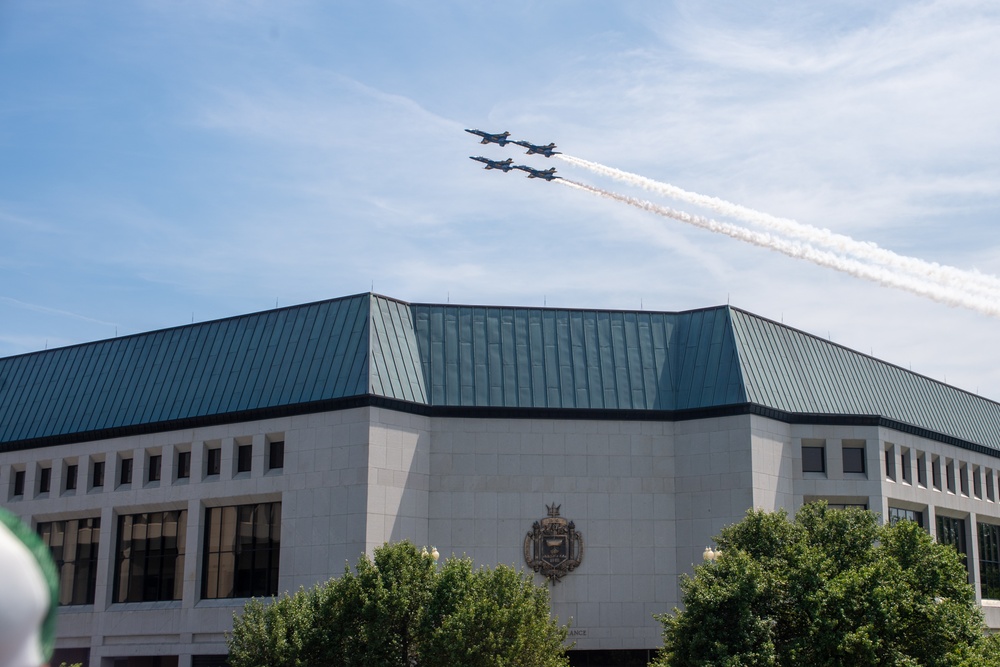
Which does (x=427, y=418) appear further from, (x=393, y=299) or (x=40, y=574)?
(x=40, y=574)

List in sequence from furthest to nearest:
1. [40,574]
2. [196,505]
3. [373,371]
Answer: [196,505] < [373,371] < [40,574]

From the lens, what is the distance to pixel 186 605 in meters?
56.1

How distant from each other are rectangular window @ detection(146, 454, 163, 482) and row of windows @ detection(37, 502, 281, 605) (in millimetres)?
1725

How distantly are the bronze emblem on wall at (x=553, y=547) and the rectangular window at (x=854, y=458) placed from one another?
13.9m

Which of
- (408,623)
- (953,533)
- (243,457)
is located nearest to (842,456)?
(953,533)

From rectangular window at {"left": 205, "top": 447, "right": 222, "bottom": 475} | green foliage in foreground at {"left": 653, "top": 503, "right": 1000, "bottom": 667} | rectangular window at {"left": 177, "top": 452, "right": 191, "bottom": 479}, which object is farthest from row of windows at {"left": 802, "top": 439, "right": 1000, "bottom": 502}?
rectangular window at {"left": 177, "top": 452, "right": 191, "bottom": 479}

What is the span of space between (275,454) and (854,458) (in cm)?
2750

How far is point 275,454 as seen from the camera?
55969 mm

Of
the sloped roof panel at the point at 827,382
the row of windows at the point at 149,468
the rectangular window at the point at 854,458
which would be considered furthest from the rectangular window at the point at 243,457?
the rectangular window at the point at 854,458

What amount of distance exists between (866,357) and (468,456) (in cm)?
2404

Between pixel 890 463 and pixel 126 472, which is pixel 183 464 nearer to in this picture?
pixel 126 472

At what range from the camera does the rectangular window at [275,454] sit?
183 ft

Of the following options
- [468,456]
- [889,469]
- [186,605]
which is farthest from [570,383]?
[186,605]

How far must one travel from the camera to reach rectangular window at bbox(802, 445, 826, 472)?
189 feet
